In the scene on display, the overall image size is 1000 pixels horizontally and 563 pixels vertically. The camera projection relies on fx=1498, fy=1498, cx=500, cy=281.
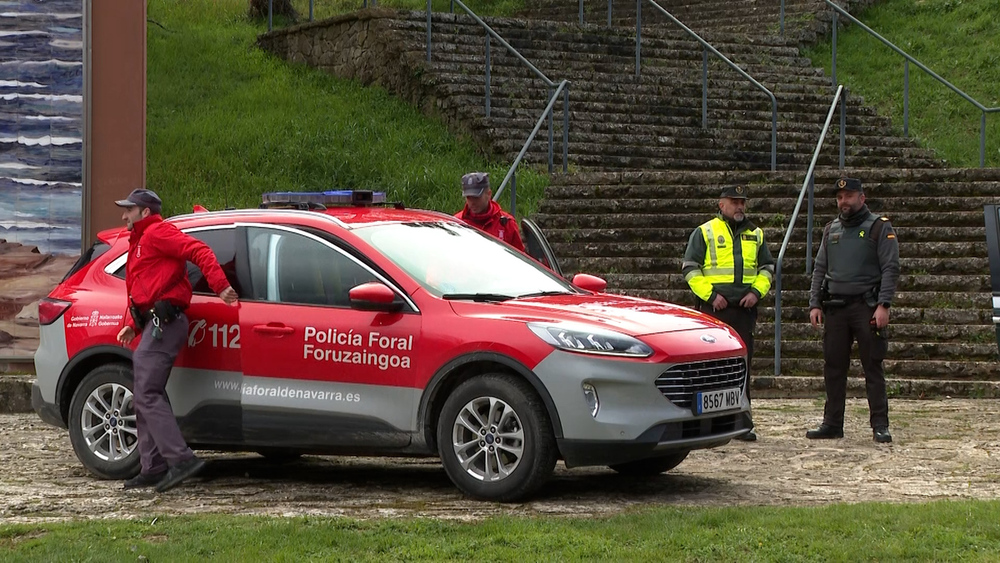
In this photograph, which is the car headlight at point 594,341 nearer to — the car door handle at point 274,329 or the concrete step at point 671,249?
the car door handle at point 274,329

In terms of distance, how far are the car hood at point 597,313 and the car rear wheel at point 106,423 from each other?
88.0 inches

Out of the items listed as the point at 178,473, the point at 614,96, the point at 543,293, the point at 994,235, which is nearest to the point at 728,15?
the point at 614,96

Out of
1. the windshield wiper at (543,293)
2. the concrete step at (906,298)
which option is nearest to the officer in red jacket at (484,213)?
the windshield wiper at (543,293)

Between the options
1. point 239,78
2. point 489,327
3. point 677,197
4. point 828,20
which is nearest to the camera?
point 489,327

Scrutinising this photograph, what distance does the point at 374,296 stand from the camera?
26.6 ft

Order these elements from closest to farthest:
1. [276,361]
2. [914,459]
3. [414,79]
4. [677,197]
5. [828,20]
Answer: [276,361] < [914,459] < [677,197] < [414,79] < [828,20]

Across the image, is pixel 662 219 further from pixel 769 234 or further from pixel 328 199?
pixel 328 199

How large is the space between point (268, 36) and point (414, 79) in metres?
4.41

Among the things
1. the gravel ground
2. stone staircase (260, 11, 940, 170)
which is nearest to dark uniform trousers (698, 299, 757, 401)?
the gravel ground

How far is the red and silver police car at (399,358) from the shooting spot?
7.75 m

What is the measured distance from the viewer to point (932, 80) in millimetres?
26312

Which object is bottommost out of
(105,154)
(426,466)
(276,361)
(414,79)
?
(426,466)

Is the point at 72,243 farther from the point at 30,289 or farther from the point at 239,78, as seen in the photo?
the point at 239,78

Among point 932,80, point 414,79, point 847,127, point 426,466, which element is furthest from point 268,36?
point 426,466
